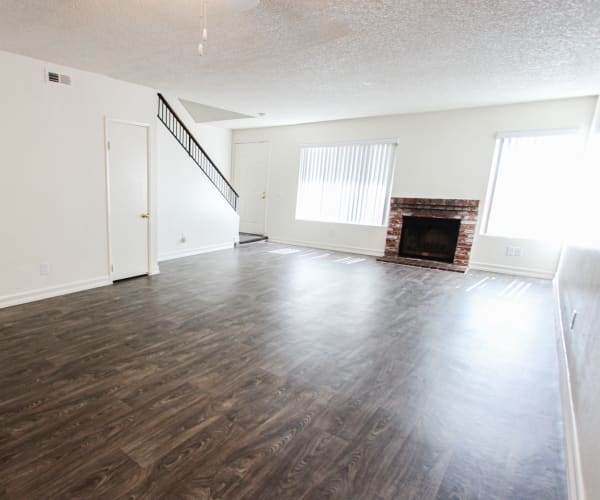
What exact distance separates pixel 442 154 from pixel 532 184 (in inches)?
64.3

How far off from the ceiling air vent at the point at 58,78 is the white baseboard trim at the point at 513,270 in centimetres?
699

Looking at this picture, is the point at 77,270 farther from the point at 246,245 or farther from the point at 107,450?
the point at 246,245

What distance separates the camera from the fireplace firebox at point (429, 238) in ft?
21.9

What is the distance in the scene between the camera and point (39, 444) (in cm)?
171

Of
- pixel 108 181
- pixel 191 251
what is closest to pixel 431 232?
pixel 191 251

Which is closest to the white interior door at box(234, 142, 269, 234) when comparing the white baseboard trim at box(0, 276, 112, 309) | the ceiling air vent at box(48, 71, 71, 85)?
the white baseboard trim at box(0, 276, 112, 309)

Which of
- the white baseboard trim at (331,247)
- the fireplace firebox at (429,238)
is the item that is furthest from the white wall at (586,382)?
the white baseboard trim at (331,247)

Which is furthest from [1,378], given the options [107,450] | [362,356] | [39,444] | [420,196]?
[420,196]

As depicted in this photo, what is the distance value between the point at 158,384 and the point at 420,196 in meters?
6.04

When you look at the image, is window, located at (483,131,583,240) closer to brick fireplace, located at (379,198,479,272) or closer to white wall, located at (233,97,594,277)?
white wall, located at (233,97,594,277)

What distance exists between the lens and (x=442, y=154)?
21.2 ft

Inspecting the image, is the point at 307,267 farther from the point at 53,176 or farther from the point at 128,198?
the point at 53,176

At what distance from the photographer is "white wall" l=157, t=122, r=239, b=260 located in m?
6.12

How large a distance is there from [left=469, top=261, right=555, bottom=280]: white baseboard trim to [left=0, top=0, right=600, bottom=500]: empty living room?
41mm
